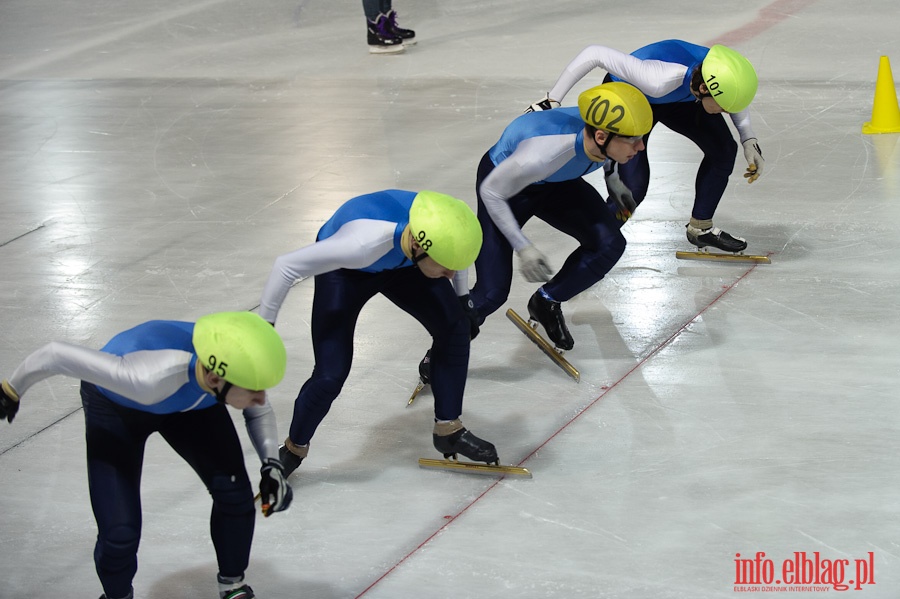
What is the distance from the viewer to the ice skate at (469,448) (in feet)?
15.8

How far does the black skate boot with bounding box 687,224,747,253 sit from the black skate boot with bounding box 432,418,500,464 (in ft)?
8.67

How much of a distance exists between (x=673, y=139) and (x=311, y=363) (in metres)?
4.36

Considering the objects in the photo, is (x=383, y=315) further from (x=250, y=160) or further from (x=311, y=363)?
(x=250, y=160)

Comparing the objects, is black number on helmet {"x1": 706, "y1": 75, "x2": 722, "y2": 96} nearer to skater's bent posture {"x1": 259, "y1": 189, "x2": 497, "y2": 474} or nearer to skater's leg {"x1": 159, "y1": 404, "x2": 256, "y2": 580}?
skater's bent posture {"x1": 259, "y1": 189, "x2": 497, "y2": 474}

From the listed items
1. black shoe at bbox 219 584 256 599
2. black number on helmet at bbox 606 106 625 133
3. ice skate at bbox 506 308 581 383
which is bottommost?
ice skate at bbox 506 308 581 383

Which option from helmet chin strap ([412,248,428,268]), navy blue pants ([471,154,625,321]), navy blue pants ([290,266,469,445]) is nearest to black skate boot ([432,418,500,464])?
navy blue pants ([290,266,469,445])

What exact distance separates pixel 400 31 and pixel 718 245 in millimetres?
6474

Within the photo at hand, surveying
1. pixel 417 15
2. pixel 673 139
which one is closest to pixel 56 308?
pixel 673 139

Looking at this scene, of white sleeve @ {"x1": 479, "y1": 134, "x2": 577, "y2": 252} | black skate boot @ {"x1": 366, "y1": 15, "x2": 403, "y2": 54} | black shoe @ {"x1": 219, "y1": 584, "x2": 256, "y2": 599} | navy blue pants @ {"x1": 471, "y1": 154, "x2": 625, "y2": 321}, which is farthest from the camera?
black skate boot @ {"x1": 366, "y1": 15, "x2": 403, "y2": 54}

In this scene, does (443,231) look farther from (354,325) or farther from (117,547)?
(117,547)

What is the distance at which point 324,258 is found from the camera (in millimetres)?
4328

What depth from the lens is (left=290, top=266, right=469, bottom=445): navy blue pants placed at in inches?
182

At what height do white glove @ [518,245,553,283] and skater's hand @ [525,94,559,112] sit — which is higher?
skater's hand @ [525,94,559,112]

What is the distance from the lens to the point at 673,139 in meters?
9.30
